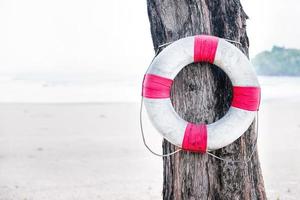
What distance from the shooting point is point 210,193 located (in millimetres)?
2625

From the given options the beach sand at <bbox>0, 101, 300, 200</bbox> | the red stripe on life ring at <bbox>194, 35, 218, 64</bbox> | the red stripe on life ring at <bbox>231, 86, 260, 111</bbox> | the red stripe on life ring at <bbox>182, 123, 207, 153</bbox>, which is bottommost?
the beach sand at <bbox>0, 101, 300, 200</bbox>

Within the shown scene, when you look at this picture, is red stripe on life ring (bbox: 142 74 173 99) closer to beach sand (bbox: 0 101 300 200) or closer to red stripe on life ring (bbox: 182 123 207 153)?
red stripe on life ring (bbox: 182 123 207 153)

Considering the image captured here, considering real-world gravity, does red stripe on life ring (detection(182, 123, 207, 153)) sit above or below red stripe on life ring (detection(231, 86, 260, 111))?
below

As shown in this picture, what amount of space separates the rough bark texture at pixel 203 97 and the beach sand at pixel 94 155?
2.11m

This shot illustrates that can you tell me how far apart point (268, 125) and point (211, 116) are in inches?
256

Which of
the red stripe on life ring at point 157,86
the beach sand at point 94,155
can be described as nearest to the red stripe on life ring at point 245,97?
the red stripe on life ring at point 157,86

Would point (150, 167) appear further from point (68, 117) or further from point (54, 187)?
point (68, 117)

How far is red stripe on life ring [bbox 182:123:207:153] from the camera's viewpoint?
2.45 m

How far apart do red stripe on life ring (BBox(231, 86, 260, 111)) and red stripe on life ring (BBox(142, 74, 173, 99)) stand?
1.15ft

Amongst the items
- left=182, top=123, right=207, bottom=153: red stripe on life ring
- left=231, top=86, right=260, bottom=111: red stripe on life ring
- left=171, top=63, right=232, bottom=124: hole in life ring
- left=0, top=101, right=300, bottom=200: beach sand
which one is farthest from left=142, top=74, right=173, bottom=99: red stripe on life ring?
left=0, top=101, right=300, bottom=200: beach sand

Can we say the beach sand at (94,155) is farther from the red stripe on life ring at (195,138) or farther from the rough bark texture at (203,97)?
the red stripe on life ring at (195,138)

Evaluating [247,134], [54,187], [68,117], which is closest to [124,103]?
[68,117]

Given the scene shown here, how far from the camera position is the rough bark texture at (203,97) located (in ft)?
8.43

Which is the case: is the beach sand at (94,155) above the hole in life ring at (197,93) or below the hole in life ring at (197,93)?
below
